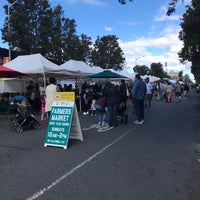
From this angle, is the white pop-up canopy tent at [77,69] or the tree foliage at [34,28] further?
the tree foliage at [34,28]

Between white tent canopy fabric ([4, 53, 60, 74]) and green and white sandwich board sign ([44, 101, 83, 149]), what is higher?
white tent canopy fabric ([4, 53, 60, 74])

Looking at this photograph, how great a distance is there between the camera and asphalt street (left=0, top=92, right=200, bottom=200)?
527 cm

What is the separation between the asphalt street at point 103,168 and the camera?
5273 mm

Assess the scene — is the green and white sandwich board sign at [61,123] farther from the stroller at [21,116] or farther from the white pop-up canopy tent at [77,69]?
the white pop-up canopy tent at [77,69]

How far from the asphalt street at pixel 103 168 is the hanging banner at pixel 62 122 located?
252 mm

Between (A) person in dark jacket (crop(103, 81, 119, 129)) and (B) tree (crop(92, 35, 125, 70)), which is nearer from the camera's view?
(A) person in dark jacket (crop(103, 81, 119, 129))

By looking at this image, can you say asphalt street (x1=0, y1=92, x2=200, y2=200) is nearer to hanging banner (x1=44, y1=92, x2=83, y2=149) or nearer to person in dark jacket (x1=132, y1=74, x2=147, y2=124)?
hanging banner (x1=44, y1=92, x2=83, y2=149)

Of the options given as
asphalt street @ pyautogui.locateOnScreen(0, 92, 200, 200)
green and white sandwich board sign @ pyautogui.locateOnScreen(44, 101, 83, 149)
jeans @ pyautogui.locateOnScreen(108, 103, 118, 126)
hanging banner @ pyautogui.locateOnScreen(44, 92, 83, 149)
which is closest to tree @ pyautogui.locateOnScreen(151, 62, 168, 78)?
jeans @ pyautogui.locateOnScreen(108, 103, 118, 126)

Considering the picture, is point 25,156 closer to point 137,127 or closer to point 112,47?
point 137,127

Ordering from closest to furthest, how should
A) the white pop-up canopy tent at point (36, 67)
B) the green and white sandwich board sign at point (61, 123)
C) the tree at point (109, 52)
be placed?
the green and white sandwich board sign at point (61, 123), the white pop-up canopy tent at point (36, 67), the tree at point (109, 52)

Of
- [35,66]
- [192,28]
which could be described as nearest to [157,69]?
[192,28]

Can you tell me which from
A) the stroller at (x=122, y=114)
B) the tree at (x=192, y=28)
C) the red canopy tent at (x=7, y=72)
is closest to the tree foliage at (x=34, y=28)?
the tree at (x=192, y=28)

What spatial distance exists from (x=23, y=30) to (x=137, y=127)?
98.4ft

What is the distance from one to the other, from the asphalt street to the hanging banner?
25cm
